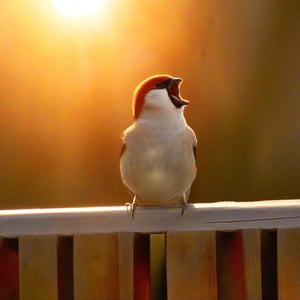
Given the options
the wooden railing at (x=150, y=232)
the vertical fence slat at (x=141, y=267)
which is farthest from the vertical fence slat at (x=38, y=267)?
the vertical fence slat at (x=141, y=267)

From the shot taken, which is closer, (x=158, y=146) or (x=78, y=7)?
(x=158, y=146)

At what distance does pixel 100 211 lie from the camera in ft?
3.06

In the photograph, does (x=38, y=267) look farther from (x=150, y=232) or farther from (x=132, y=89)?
(x=132, y=89)

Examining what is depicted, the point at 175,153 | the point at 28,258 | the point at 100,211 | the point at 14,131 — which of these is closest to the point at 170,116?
the point at 175,153

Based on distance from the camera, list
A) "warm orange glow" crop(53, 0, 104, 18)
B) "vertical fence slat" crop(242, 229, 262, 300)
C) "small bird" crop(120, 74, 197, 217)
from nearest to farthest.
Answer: "vertical fence slat" crop(242, 229, 262, 300) → "small bird" crop(120, 74, 197, 217) → "warm orange glow" crop(53, 0, 104, 18)

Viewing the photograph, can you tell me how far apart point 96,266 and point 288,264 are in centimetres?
28

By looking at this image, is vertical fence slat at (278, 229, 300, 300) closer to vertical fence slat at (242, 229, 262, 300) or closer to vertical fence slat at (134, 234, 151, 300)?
vertical fence slat at (242, 229, 262, 300)

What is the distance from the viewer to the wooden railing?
3.02ft

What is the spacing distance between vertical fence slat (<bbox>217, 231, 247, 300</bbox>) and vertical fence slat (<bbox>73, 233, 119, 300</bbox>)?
0.16 m

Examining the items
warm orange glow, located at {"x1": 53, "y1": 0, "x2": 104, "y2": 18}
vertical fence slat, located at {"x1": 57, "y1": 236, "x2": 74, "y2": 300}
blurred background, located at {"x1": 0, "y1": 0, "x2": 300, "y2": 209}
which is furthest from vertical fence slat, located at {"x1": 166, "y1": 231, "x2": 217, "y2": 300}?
warm orange glow, located at {"x1": 53, "y1": 0, "x2": 104, "y2": 18}

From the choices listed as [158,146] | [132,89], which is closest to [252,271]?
[158,146]

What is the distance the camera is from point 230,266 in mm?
967

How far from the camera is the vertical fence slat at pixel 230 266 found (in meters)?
0.93

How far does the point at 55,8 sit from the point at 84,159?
13.3 inches
